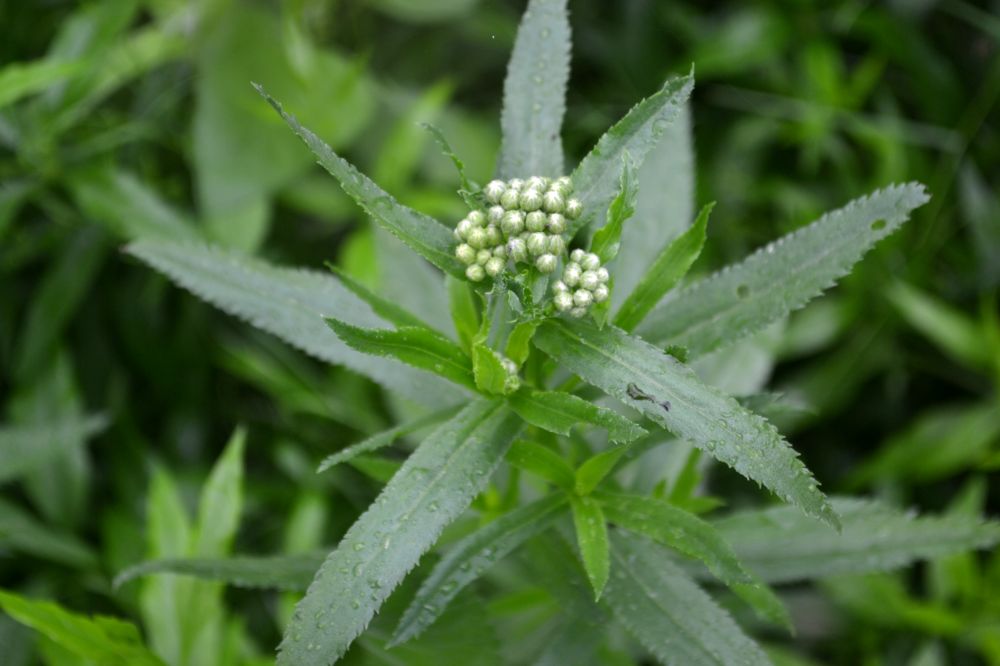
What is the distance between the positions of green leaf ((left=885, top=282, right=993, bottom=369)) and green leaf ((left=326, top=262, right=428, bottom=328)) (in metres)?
1.73

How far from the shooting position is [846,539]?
173 centimetres

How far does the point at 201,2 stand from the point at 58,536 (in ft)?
5.34

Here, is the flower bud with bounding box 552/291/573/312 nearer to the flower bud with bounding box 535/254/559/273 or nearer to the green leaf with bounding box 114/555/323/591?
the flower bud with bounding box 535/254/559/273

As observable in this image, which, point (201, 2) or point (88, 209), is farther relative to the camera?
point (201, 2)

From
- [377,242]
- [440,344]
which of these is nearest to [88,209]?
[377,242]

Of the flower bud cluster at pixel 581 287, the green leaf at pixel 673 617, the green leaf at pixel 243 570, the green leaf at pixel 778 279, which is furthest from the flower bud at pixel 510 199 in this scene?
the green leaf at pixel 243 570

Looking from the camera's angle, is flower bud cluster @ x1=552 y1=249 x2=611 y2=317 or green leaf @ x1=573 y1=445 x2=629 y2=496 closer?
flower bud cluster @ x1=552 y1=249 x2=611 y2=317

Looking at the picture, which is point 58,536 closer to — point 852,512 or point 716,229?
point 852,512

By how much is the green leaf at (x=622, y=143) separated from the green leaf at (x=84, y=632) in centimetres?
108

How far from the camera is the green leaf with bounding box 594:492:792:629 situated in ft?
4.34

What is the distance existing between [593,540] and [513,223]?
47 centimetres

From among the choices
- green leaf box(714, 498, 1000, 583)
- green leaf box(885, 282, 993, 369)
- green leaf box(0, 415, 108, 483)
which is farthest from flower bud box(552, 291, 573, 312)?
green leaf box(885, 282, 993, 369)

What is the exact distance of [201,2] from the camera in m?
2.90

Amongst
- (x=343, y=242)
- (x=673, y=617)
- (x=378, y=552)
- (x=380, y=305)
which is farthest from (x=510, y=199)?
(x=343, y=242)
